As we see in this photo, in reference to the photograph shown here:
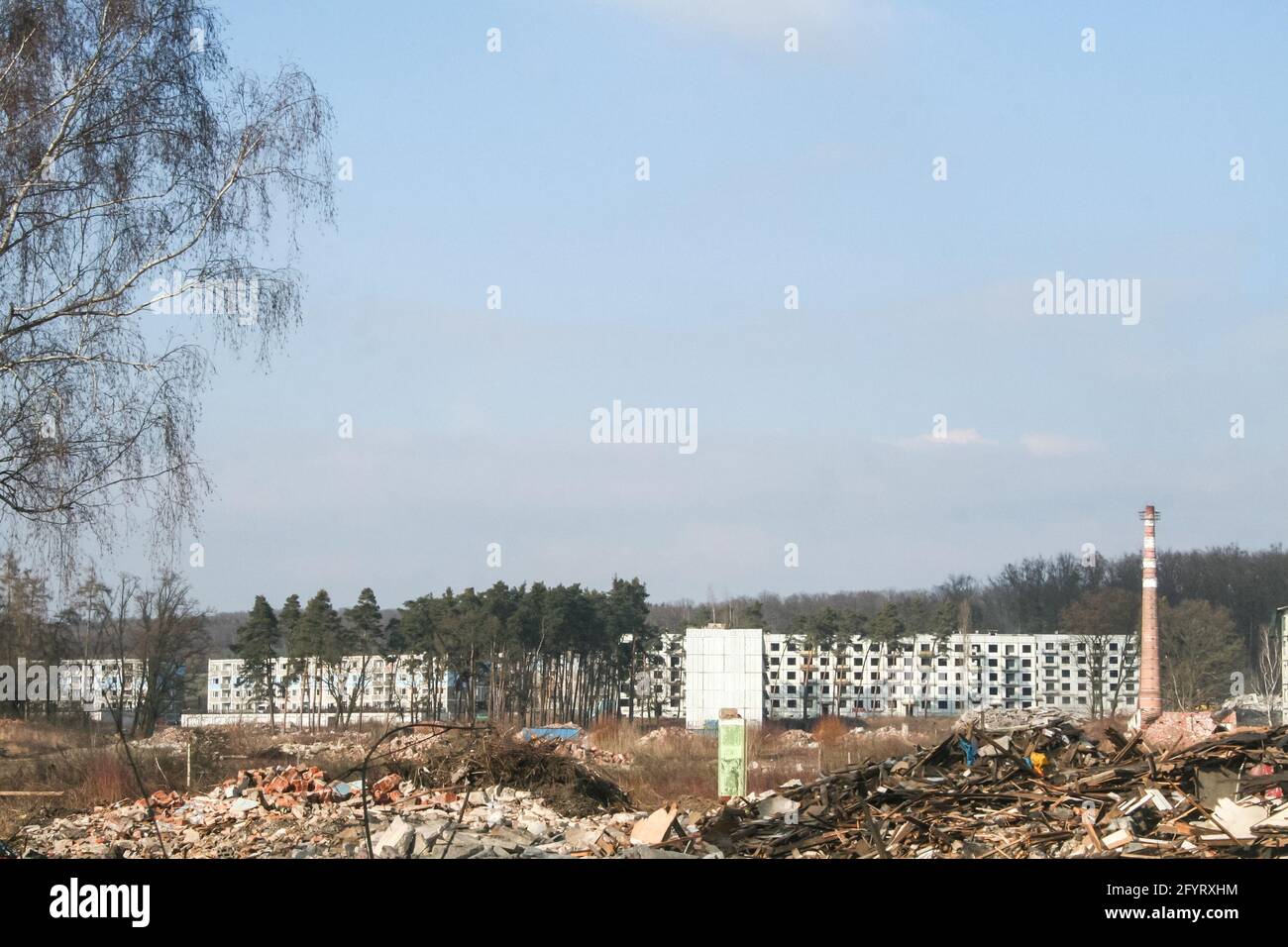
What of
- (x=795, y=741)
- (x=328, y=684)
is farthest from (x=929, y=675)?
(x=328, y=684)

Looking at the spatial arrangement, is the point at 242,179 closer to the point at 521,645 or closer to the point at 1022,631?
the point at 521,645

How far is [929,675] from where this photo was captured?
54562mm

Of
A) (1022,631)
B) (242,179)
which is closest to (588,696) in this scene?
(1022,631)

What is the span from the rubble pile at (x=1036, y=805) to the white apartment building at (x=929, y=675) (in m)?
31.1

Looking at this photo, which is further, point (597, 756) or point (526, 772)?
point (597, 756)

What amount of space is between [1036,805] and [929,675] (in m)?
45.6

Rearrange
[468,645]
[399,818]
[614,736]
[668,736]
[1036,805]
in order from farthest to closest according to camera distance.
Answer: [468,645]
[668,736]
[614,736]
[399,818]
[1036,805]

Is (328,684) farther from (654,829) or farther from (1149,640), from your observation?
(654,829)

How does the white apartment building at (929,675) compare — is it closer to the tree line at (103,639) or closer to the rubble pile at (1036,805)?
the tree line at (103,639)

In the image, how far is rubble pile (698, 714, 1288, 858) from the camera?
30.7 ft

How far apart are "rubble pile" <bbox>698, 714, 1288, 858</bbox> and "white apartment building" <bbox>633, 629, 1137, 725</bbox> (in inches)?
1225

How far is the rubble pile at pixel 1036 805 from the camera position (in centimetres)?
936
